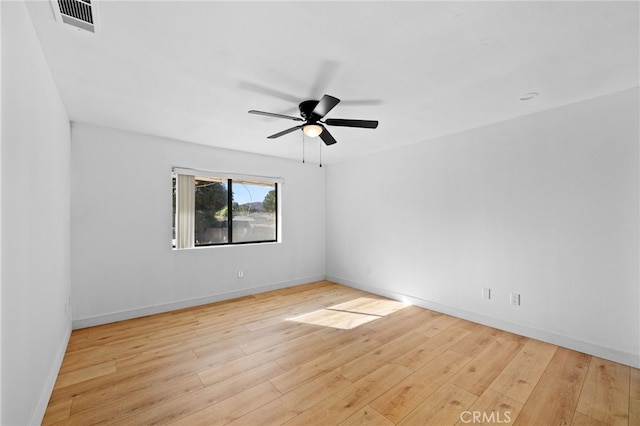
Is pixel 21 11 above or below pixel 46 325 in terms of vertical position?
above

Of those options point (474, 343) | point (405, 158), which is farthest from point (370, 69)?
point (474, 343)

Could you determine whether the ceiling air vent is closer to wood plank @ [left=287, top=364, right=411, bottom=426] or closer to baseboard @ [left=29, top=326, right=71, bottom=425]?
baseboard @ [left=29, top=326, right=71, bottom=425]

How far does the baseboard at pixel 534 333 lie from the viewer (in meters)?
2.43

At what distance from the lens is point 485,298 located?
3.29 meters

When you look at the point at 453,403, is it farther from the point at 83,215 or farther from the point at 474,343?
the point at 83,215

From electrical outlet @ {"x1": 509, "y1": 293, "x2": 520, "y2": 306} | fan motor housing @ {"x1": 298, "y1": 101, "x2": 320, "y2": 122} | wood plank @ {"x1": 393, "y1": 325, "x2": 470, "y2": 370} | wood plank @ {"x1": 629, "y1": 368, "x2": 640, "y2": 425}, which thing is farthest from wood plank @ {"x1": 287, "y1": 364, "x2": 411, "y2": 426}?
fan motor housing @ {"x1": 298, "y1": 101, "x2": 320, "y2": 122}

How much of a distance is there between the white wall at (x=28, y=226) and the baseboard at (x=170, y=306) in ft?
2.95

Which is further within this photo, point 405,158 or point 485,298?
point 405,158

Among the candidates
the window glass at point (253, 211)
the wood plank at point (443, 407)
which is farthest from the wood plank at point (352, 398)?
the window glass at point (253, 211)

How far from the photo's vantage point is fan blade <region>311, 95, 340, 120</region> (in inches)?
84.1

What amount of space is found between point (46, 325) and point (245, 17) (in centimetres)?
250

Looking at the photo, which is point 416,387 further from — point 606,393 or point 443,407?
point 606,393

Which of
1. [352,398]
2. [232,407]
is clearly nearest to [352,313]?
[352,398]

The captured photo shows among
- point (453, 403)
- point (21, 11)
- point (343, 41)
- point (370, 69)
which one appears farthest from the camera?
point (370, 69)
